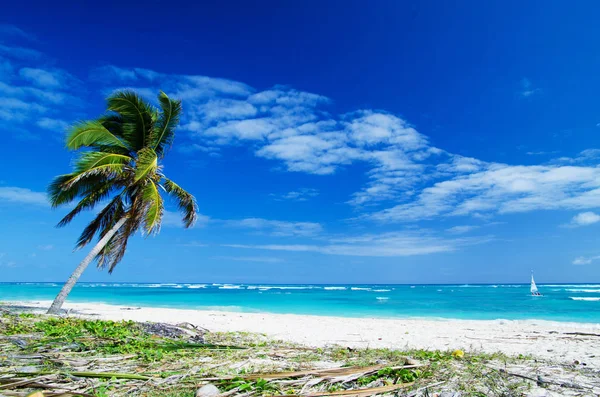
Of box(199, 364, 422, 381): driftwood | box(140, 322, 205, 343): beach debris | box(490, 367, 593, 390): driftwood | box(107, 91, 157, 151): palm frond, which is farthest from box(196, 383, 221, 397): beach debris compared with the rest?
box(107, 91, 157, 151): palm frond

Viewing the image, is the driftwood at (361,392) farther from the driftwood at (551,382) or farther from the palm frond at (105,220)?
the palm frond at (105,220)

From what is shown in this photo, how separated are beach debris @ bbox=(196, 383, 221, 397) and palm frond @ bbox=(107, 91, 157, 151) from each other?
12.0 meters

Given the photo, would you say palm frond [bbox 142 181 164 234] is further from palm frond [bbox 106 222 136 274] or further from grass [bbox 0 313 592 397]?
grass [bbox 0 313 592 397]

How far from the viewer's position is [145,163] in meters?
12.2

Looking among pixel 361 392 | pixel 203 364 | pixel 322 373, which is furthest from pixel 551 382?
pixel 203 364

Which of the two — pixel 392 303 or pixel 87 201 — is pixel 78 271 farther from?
pixel 392 303

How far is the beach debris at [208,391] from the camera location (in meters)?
3.30

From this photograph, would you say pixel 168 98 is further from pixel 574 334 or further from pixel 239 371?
pixel 574 334

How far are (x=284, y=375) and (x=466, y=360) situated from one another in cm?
305

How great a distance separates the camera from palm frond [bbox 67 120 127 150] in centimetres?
1201

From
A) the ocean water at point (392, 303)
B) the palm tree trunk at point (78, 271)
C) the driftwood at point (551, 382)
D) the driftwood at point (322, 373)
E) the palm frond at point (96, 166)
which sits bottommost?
the ocean water at point (392, 303)

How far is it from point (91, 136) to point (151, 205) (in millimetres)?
3323

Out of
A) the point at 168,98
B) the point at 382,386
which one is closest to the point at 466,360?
the point at 382,386

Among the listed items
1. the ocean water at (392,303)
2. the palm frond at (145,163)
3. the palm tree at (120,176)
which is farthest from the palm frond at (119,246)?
the ocean water at (392,303)
